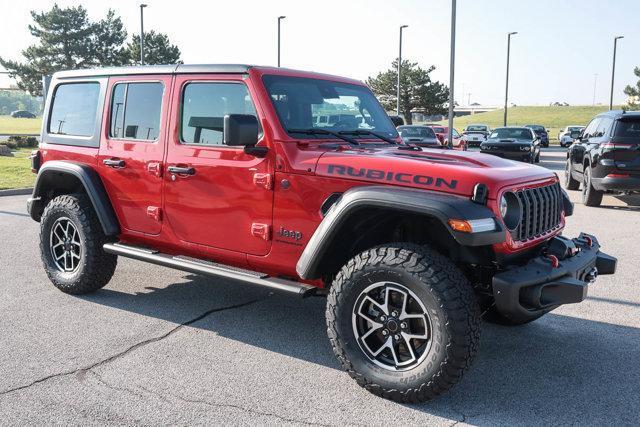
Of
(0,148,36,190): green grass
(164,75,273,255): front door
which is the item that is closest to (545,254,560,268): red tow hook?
(164,75,273,255): front door

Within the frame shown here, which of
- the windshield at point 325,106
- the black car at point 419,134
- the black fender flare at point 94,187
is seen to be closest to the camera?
the windshield at point 325,106

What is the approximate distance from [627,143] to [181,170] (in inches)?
338

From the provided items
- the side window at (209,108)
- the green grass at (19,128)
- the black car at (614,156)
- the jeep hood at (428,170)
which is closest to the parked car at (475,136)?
the black car at (614,156)

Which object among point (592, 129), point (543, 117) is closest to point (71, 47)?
point (592, 129)

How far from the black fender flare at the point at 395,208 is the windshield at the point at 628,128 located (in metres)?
8.31

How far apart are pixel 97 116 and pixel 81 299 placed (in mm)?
1593

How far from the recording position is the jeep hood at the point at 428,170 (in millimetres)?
3447

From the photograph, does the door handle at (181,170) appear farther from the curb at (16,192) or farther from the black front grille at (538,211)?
the curb at (16,192)

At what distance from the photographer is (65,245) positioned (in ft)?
18.0

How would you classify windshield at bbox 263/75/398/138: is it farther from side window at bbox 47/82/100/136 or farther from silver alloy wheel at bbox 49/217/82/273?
silver alloy wheel at bbox 49/217/82/273

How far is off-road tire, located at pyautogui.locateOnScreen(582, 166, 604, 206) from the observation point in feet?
37.4

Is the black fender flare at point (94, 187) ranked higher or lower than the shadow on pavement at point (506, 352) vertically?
higher

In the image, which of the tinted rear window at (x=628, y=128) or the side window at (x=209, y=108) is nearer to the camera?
the side window at (x=209, y=108)

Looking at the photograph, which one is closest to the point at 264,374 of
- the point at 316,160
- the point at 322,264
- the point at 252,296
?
the point at 322,264
